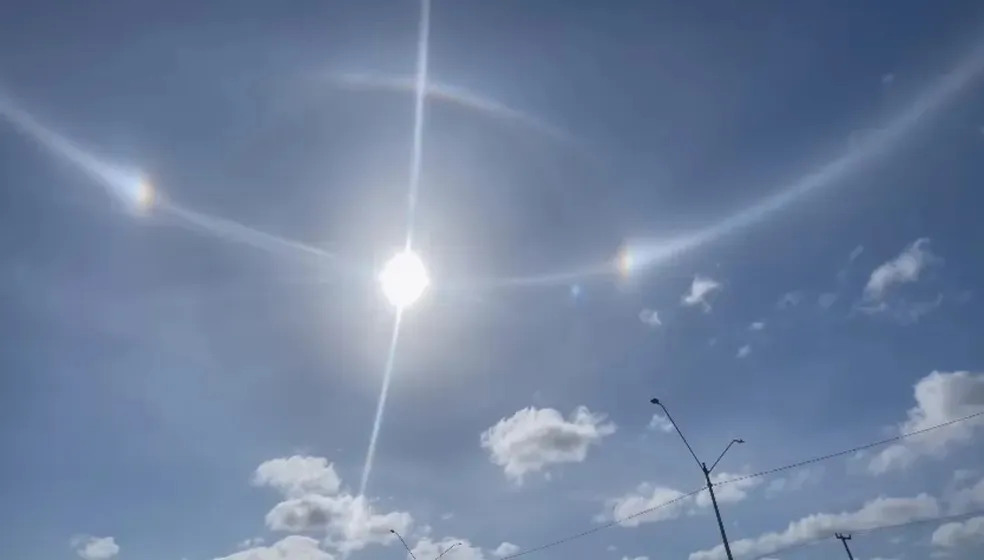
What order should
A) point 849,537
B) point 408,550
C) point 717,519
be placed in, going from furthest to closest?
point 849,537 → point 408,550 → point 717,519

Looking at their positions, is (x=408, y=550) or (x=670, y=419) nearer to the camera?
(x=670, y=419)

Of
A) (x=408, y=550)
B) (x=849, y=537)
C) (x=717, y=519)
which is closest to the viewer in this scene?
(x=717, y=519)

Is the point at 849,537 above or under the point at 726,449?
above

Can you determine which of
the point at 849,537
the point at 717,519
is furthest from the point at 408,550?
the point at 849,537

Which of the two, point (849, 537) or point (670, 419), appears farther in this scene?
point (849, 537)

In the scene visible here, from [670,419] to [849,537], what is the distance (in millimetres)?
66820

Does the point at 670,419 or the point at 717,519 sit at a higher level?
the point at 670,419

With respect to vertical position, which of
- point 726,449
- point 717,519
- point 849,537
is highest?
point 849,537

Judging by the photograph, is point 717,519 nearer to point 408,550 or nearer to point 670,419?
point 670,419

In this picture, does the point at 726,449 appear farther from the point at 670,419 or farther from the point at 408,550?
the point at 408,550

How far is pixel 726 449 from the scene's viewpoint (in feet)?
111

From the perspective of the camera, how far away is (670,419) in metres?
34.0

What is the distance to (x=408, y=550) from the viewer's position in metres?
56.4

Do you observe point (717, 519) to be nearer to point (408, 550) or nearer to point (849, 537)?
point (408, 550)
